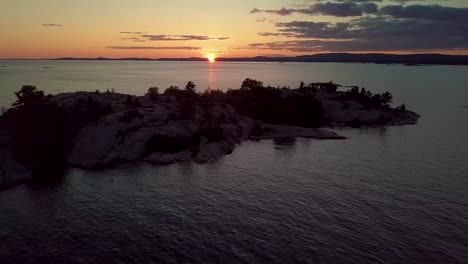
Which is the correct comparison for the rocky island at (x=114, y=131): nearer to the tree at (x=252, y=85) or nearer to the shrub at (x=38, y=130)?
the shrub at (x=38, y=130)

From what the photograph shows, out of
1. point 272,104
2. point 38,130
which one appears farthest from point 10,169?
point 272,104

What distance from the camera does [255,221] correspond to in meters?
52.2

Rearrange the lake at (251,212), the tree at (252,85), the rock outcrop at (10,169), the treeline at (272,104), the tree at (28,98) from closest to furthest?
the lake at (251,212), the rock outcrop at (10,169), the tree at (28,98), the treeline at (272,104), the tree at (252,85)

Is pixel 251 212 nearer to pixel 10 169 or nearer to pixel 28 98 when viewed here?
pixel 10 169

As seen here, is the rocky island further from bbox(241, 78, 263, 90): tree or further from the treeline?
bbox(241, 78, 263, 90): tree

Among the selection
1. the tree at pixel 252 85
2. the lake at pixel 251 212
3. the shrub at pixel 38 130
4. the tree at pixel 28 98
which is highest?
the tree at pixel 252 85

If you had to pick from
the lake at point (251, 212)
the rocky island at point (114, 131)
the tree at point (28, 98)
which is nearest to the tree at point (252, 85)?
the rocky island at point (114, 131)

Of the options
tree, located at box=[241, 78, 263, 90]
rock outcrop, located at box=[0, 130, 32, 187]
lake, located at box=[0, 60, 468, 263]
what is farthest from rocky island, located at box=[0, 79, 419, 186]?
tree, located at box=[241, 78, 263, 90]

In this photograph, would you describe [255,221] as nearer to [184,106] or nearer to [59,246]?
[59,246]

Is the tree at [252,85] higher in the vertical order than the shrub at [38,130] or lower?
higher

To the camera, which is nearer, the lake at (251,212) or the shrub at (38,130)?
the lake at (251,212)

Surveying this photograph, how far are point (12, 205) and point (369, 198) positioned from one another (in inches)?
2136

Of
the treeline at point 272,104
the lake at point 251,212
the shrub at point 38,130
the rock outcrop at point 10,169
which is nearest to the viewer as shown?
the lake at point 251,212

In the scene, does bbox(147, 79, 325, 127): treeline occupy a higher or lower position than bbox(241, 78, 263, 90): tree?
lower
